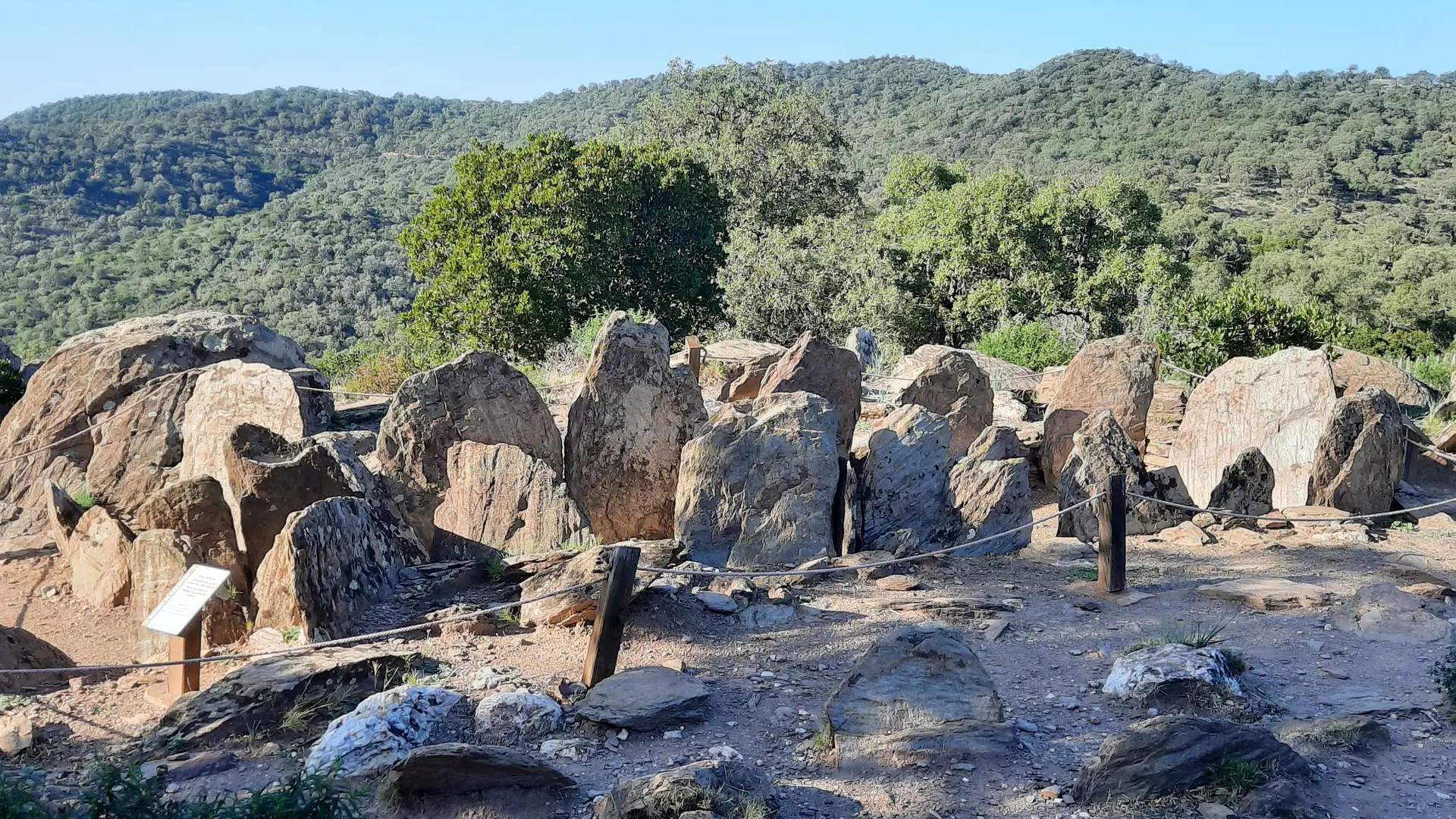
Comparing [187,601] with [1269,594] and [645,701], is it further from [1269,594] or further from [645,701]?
[1269,594]

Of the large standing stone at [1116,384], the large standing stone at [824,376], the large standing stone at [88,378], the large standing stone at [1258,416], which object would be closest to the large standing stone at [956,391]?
the large standing stone at [1116,384]

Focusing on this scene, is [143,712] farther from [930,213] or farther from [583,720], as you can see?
[930,213]

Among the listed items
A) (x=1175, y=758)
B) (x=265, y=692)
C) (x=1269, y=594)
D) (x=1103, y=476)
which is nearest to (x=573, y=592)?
(x=265, y=692)

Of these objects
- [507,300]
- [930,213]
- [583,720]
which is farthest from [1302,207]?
[583,720]

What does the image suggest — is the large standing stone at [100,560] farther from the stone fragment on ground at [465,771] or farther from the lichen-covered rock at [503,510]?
the stone fragment on ground at [465,771]

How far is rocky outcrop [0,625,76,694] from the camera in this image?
5374mm

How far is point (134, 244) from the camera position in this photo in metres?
37.6

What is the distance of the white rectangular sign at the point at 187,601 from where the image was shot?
465cm

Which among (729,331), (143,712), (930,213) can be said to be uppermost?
(930,213)

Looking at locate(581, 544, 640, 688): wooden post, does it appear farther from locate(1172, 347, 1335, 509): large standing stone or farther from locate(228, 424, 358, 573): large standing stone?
locate(1172, 347, 1335, 509): large standing stone

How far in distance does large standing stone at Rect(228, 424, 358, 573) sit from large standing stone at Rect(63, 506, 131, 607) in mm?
820

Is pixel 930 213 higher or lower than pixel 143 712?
higher

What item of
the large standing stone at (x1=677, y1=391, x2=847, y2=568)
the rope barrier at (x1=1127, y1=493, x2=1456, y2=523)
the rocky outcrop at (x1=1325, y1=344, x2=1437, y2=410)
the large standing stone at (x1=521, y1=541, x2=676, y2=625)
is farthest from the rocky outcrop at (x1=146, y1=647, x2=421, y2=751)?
the rocky outcrop at (x1=1325, y1=344, x2=1437, y2=410)

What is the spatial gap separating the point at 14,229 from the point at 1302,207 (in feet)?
167
